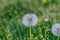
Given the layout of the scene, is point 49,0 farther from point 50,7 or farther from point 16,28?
point 16,28

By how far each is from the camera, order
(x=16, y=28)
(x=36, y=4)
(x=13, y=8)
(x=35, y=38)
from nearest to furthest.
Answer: (x=35, y=38)
(x=16, y=28)
(x=13, y=8)
(x=36, y=4)

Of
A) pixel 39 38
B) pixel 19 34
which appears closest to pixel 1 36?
pixel 19 34

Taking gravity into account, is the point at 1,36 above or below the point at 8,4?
below

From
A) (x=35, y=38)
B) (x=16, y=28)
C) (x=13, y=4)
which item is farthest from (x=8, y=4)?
(x=35, y=38)

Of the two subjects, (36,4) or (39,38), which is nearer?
(39,38)

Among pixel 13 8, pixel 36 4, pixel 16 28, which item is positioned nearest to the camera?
pixel 16 28

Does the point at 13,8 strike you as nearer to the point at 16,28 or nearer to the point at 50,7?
the point at 50,7
